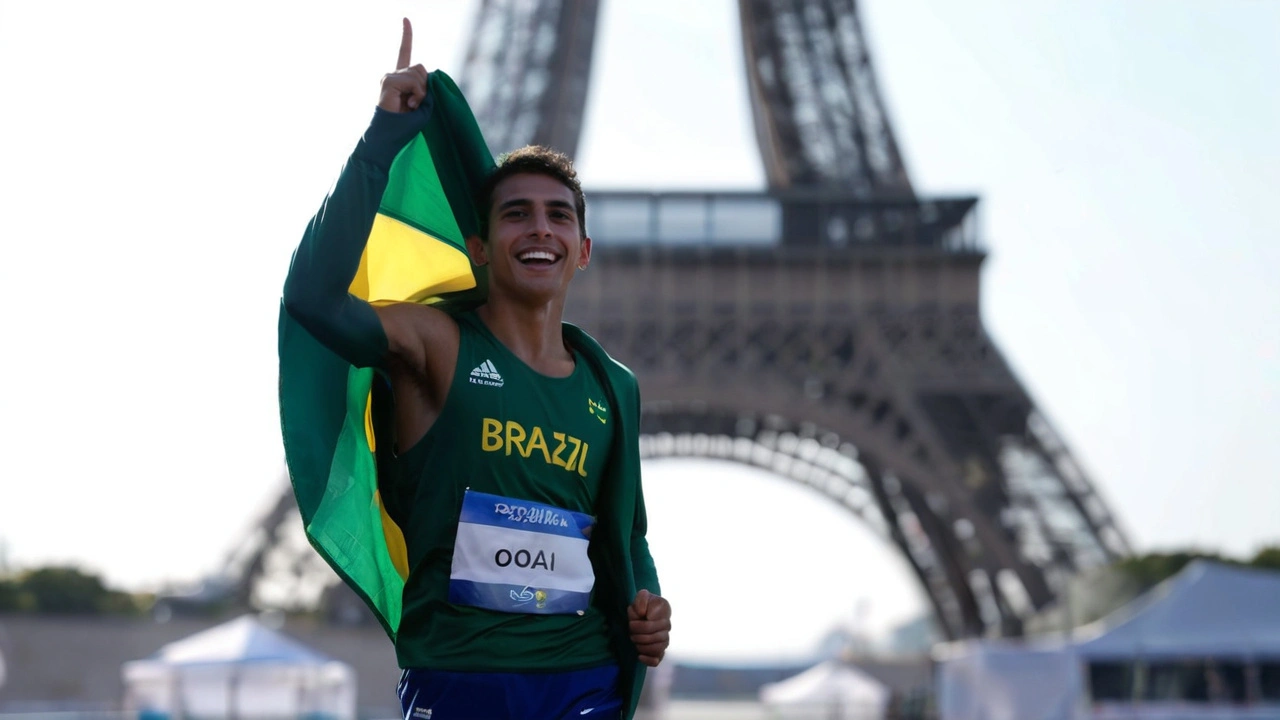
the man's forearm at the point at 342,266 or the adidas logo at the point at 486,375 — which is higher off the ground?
the man's forearm at the point at 342,266

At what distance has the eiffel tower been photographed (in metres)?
26.6

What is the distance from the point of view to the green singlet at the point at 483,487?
2.78 m

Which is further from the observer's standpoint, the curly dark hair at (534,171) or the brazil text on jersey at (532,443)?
the curly dark hair at (534,171)

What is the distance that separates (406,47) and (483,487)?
2.83 ft

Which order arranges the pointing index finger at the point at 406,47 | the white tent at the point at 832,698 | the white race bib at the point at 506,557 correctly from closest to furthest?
the white race bib at the point at 506,557 < the pointing index finger at the point at 406,47 < the white tent at the point at 832,698

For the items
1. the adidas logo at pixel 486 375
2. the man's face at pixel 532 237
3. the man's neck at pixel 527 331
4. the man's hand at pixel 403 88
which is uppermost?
the man's hand at pixel 403 88

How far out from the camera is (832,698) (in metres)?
23.8

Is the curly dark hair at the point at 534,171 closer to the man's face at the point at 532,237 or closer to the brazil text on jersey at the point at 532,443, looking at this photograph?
the man's face at the point at 532,237

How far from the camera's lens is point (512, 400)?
285 cm

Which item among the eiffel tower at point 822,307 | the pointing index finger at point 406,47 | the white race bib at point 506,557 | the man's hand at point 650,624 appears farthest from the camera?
the eiffel tower at point 822,307

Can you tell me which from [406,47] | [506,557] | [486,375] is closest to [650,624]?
[506,557]

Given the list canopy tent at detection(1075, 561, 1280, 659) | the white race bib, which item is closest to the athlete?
the white race bib

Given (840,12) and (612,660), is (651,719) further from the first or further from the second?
(612,660)

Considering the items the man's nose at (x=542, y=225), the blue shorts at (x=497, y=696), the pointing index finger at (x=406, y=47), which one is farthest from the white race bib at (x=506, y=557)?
→ the pointing index finger at (x=406, y=47)
